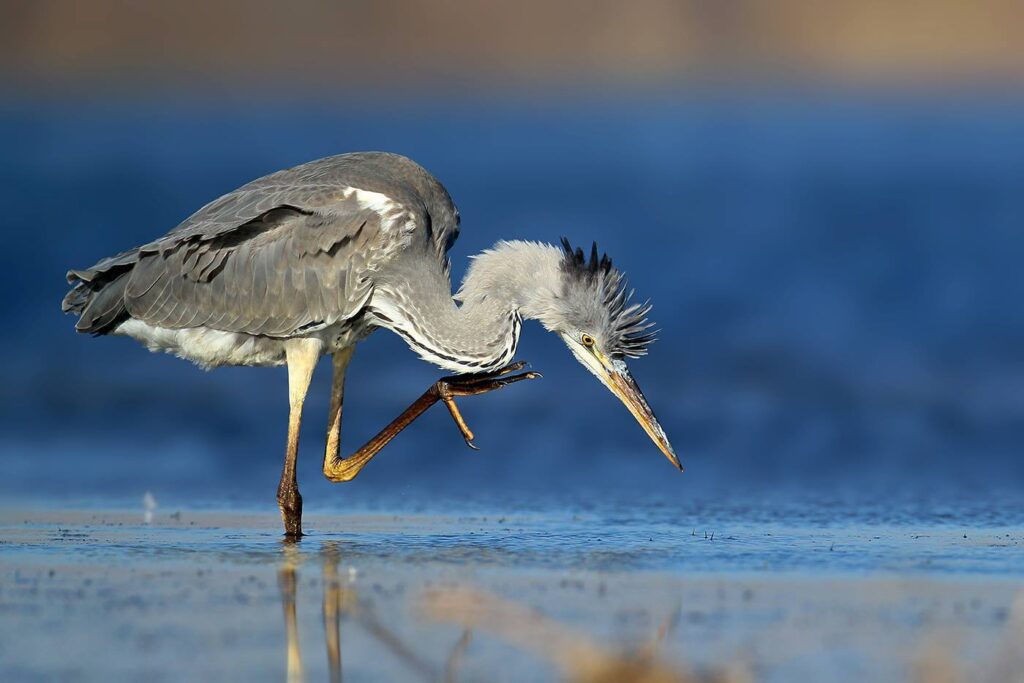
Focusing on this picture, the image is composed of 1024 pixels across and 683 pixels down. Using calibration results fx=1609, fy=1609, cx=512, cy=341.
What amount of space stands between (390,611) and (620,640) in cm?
106

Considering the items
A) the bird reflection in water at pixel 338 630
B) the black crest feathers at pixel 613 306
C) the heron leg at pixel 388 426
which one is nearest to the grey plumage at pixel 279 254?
the heron leg at pixel 388 426

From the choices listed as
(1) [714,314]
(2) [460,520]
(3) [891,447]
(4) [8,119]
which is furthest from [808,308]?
(4) [8,119]

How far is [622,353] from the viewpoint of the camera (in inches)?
380

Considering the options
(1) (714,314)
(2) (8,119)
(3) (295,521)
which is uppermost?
(2) (8,119)

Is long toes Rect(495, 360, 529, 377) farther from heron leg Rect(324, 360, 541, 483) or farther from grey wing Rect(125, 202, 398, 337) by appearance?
grey wing Rect(125, 202, 398, 337)

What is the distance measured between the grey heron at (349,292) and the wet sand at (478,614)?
130 centimetres

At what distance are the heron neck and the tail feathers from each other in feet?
6.25

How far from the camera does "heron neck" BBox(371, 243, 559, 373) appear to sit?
9859 mm

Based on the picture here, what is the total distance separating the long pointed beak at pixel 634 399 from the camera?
9555mm

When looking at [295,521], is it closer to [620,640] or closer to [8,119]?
[620,640]

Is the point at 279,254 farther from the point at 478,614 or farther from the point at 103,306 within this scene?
the point at 478,614

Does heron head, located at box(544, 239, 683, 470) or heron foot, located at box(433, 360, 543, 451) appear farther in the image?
heron foot, located at box(433, 360, 543, 451)

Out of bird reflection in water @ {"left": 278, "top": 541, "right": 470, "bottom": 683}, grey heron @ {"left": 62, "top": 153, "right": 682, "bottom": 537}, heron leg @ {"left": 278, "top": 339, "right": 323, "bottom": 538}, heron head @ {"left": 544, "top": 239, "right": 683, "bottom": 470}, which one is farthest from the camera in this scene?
heron leg @ {"left": 278, "top": 339, "right": 323, "bottom": 538}

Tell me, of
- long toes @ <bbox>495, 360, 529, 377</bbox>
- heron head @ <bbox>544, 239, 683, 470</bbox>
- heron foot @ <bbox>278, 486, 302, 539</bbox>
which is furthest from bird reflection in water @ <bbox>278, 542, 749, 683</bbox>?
long toes @ <bbox>495, 360, 529, 377</bbox>
